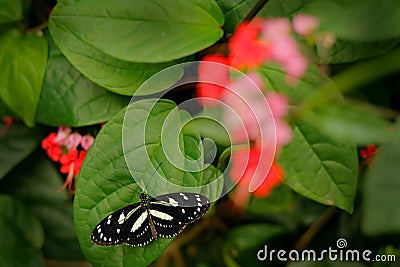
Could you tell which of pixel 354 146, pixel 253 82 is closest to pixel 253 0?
pixel 253 82

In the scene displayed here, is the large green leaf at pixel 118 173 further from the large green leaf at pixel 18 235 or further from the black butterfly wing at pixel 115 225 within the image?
the large green leaf at pixel 18 235

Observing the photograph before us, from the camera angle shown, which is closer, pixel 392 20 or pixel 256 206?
pixel 392 20

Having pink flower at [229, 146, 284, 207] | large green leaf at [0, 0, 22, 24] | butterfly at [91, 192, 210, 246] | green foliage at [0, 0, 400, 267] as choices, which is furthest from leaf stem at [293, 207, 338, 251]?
large green leaf at [0, 0, 22, 24]

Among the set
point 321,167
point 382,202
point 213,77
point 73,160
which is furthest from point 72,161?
point 382,202

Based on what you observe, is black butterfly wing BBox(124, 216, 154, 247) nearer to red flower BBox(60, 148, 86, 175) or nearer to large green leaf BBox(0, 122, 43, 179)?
red flower BBox(60, 148, 86, 175)

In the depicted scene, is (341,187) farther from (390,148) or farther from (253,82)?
(390,148)

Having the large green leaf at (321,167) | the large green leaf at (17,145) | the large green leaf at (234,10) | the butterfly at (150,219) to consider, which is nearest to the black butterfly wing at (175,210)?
the butterfly at (150,219)
